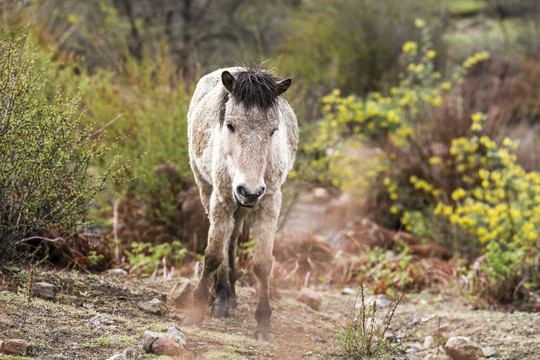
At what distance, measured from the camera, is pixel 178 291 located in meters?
4.75

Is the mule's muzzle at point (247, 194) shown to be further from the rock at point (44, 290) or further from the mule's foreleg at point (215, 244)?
the rock at point (44, 290)

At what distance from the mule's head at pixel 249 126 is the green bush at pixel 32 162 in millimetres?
959

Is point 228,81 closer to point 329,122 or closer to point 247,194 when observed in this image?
point 247,194

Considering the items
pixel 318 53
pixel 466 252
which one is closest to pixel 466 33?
pixel 318 53

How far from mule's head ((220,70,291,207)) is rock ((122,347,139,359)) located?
1117mm

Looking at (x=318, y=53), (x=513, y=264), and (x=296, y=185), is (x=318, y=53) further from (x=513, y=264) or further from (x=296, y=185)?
(x=513, y=264)

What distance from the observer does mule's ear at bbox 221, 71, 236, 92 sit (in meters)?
4.10

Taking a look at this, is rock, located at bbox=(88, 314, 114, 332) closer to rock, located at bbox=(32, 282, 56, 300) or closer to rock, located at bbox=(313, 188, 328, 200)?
rock, located at bbox=(32, 282, 56, 300)

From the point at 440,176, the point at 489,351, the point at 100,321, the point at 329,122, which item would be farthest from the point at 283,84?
the point at 329,122

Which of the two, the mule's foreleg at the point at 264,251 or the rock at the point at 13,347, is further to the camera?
the mule's foreleg at the point at 264,251

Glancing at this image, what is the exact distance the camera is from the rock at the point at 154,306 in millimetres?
4344

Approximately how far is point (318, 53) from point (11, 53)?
437 inches

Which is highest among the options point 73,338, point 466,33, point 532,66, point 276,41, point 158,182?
point 466,33

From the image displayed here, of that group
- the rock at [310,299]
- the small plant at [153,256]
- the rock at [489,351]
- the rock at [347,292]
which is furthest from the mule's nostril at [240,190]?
the rock at [347,292]
